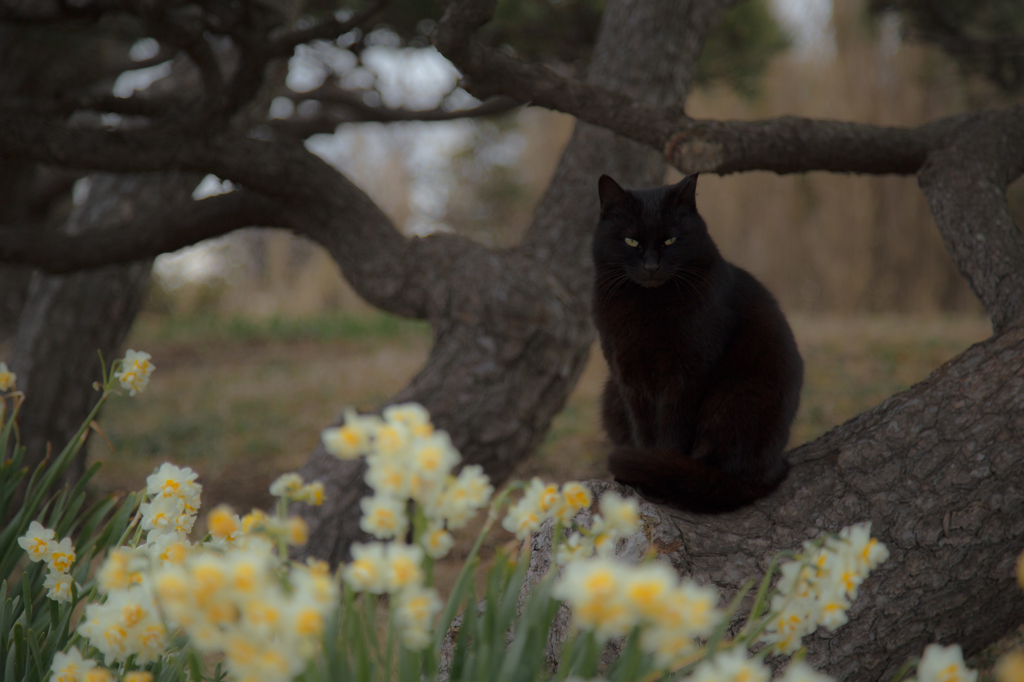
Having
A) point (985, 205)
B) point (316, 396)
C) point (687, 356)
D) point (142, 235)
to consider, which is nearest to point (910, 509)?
point (687, 356)

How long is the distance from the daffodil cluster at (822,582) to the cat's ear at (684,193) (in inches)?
39.7

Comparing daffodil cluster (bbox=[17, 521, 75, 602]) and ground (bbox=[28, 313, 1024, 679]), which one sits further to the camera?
ground (bbox=[28, 313, 1024, 679])

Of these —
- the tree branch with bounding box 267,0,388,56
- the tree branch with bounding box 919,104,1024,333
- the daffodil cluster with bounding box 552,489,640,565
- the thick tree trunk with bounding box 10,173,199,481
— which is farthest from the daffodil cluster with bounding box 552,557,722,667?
the thick tree trunk with bounding box 10,173,199,481

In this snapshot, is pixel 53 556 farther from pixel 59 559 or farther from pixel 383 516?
pixel 383 516

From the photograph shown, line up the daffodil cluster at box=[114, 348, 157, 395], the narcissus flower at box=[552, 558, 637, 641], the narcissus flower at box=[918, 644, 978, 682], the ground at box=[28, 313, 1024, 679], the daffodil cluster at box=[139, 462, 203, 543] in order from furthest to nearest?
the ground at box=[28, 313, 1024, 679] → the daffodil cluster at box=[114, 348, 157, 395] → the daffodil cluster at box=[139, 462, 203, 543] → the narcissus flower at box=[918, 644, 978, 682] → the narcissus flower at box=[552, 558, 637, 641]

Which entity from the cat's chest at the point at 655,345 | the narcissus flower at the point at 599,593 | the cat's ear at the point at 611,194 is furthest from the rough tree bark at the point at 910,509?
the narcissus flower at the point at 599,593

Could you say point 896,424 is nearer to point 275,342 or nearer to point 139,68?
point 139,68

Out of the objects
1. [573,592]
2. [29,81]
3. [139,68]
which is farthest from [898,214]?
[573,592]

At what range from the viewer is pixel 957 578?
140 centimetres

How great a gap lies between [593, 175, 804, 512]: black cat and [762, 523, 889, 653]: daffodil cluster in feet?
2.07

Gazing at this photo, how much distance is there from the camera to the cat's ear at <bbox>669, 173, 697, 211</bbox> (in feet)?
5.65

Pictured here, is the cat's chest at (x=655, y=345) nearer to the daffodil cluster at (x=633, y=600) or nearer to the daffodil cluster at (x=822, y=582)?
the daffodil cluster at (x=822, y=582)

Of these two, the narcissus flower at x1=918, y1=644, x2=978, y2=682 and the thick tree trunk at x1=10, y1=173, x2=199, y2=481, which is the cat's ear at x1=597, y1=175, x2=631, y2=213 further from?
the thick tree trunk at x1=10, y1=173, x2=199, y2=481

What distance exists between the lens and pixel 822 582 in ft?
2.76
